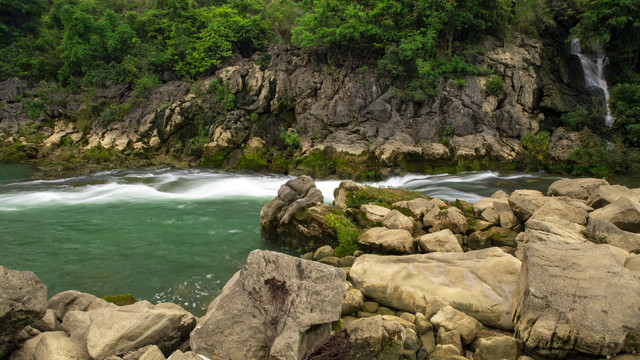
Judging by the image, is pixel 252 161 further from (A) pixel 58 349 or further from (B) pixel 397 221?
(A) pixel 58 349

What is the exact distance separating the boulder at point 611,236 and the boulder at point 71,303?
727 centimetres

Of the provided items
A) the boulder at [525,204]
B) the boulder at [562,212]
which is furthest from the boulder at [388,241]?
the boulder at [525,204]

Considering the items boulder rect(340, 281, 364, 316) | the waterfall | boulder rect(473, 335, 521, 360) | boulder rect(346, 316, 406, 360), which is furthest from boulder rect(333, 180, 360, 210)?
the waterfall

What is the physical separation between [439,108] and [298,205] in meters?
14.4

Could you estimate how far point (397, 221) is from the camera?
7.04 m

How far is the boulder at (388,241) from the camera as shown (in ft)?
19.5

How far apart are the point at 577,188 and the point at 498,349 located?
23.2 feet

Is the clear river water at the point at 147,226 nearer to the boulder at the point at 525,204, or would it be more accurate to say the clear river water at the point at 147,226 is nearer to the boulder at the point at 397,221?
the boulder at the point at 397,221

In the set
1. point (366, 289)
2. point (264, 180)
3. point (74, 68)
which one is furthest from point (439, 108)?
point (74, 68)

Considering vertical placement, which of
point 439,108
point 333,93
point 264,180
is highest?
point 333,93

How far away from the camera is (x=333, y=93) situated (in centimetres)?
2195

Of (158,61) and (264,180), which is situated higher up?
(158,61)

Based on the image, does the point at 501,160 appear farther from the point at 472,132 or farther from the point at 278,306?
the point at 278,306

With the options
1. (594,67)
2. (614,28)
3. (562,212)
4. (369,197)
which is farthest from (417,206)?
(594,67)
